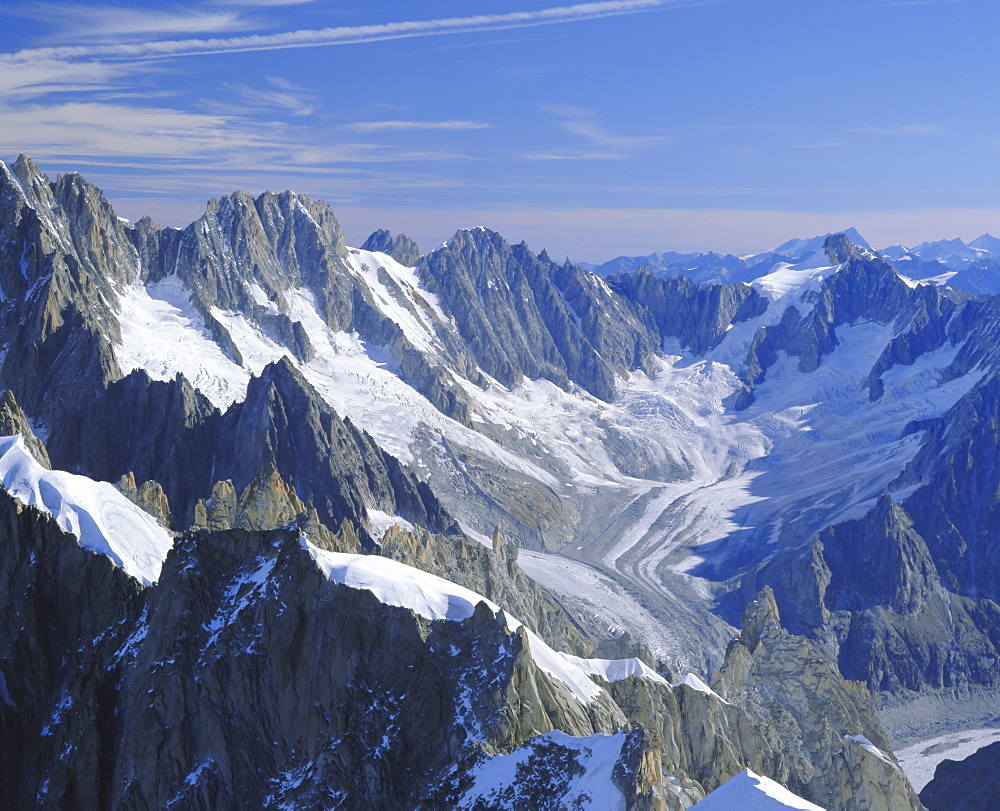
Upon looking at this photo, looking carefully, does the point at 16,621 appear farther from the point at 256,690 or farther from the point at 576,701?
the point at 576,701

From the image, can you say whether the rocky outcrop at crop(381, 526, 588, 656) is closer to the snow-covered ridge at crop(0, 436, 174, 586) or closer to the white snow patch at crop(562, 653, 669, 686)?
the white snow patch at crop(562, 653, 669, 686)

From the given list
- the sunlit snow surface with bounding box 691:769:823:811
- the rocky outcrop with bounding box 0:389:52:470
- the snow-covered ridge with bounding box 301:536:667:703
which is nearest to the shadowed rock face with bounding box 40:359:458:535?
the rocky outcrop with bounding box 0:389:52:470

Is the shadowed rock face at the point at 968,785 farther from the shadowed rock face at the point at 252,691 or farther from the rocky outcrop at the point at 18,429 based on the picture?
the rocky outcrop at the point at 18,429

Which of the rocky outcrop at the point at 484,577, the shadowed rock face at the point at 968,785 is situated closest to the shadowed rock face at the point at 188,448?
the rocky outcrop at the point at 484,577

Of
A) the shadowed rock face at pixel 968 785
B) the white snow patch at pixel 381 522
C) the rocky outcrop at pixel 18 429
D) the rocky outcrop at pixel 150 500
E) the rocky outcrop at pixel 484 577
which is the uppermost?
the rocky outcrop at pixel 18 429

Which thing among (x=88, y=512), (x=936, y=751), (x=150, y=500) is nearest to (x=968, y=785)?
(x=936, y=751)

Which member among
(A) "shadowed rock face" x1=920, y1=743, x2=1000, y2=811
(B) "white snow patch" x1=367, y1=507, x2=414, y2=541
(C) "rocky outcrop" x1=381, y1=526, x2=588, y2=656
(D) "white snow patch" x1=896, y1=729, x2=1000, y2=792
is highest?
(C) "rocky outcrop" x1=381, y1=526, x2=588, y2=656

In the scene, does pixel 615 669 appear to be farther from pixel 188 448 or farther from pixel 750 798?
pixel 188 448
